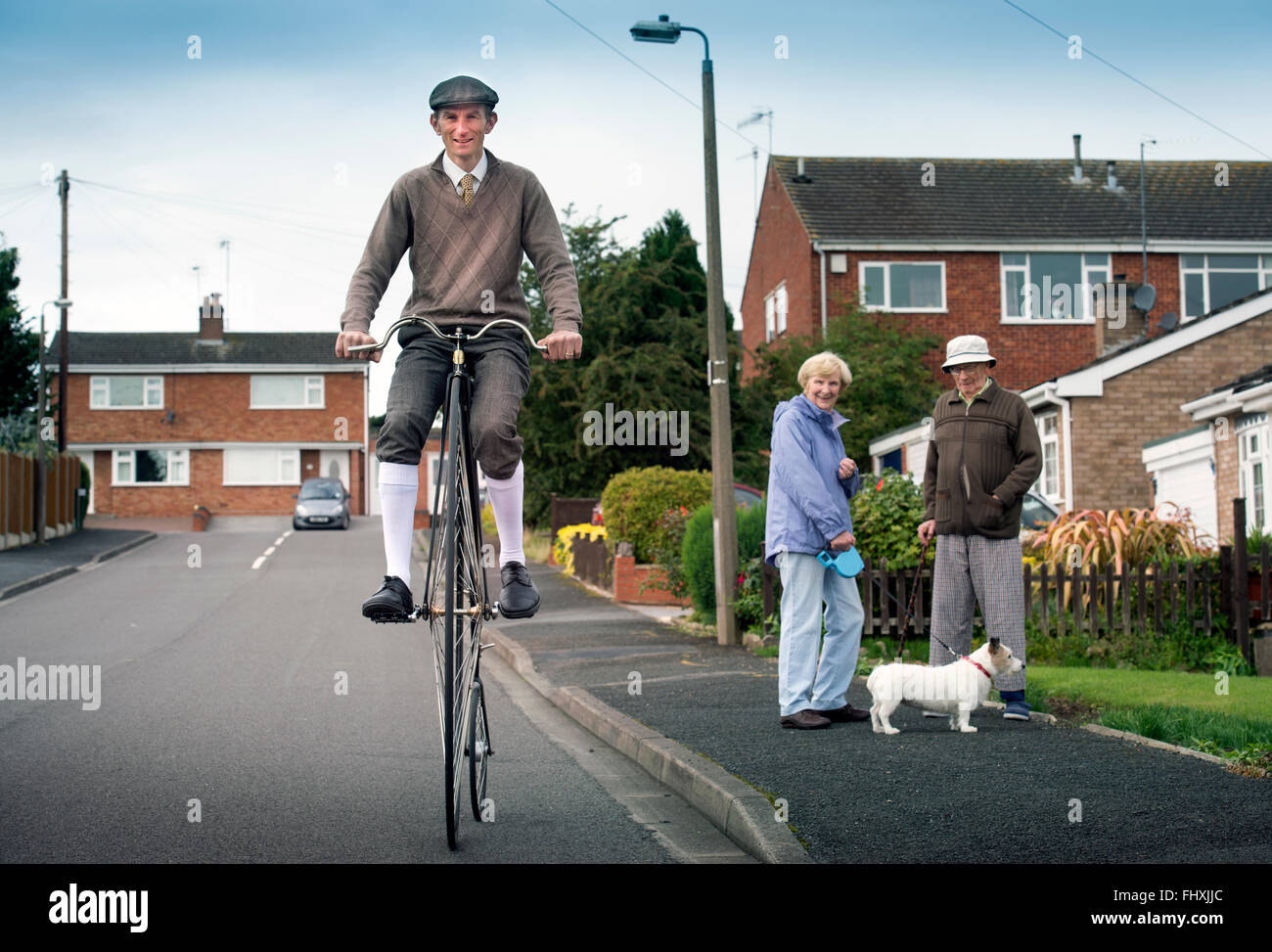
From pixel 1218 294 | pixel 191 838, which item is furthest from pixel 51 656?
pixel 1218 294

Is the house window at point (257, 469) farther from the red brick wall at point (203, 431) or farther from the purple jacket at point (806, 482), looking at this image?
the purple jacket at point (806, 482)

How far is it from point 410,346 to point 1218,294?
32137 millimetres

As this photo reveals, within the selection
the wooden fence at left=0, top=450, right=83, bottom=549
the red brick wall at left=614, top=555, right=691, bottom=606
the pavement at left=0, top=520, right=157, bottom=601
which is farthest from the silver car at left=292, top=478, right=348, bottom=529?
the red brick wall at left=614, top=555, right=691, bottom=606

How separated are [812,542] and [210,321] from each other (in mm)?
54862

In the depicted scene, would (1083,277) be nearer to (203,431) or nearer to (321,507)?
(321,507)

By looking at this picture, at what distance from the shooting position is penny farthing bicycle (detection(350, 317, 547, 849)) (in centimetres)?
462

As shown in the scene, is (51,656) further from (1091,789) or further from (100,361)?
(100,361)

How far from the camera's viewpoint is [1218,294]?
3303 cm

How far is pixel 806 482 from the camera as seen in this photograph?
7691mm

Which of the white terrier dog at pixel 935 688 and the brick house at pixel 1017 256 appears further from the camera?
the brick house at pixel 1017 256

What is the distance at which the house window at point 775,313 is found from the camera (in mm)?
36547

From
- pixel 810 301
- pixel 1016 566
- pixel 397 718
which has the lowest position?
pixel 397 718

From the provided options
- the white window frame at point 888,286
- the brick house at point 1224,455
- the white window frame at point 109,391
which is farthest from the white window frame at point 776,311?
the white window frame at point 109,391

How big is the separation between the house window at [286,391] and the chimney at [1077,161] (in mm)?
32342
